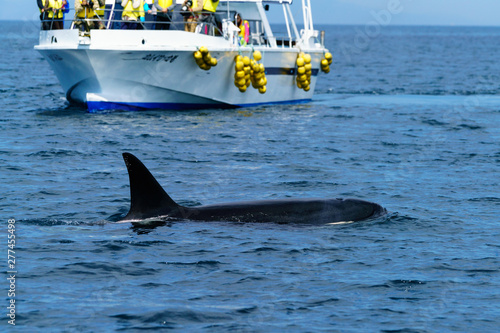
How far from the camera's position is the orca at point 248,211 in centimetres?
1088

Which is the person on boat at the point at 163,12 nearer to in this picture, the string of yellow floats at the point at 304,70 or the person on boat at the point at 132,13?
the person on boat at the point at 132,13

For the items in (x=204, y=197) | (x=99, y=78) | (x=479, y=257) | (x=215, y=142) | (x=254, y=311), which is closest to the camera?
(x=254, y=311)

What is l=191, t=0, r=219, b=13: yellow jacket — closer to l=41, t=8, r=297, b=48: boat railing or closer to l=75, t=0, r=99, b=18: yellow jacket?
l=41, t=8, r=297, b=48: boat railing

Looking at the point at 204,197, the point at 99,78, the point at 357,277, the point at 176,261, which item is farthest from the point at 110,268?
the point at 99,78

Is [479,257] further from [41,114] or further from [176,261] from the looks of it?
[41,114]

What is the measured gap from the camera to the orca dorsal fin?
1048 cm

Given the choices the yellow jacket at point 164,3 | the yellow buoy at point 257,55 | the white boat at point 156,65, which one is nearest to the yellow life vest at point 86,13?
the white boat at point 156,65

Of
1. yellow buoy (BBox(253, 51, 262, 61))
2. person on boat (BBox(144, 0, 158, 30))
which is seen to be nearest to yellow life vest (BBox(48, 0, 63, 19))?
person on boat (BBox(144, 0, 158, 30))

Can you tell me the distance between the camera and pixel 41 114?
2538 centimetres

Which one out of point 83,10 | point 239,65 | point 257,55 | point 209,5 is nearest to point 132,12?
point 83,10

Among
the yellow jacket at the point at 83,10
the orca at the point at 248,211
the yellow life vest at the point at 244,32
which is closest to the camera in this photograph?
the orca at the point at 248,211

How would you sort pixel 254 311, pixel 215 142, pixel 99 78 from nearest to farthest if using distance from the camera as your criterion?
pixel 254 311, pixel 215 142, pixel 99 78

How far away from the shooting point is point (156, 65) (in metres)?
24.4

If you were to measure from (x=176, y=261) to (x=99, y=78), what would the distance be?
1546 centimetres
